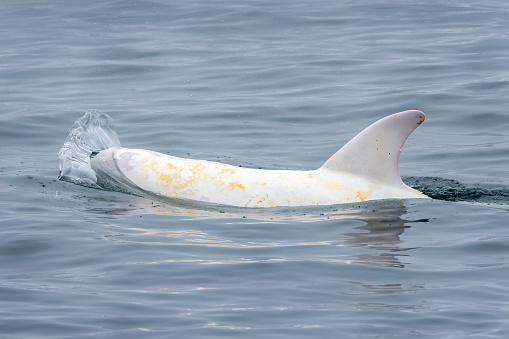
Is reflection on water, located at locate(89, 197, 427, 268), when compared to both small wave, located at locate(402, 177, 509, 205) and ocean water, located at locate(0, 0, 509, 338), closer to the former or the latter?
ocean water, located at locate(0, 0, 509, 338)

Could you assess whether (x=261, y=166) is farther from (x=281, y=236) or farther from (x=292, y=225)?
(x=281, y=236)

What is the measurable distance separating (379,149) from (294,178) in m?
1.12

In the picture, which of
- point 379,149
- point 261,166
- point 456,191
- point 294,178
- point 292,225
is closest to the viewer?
point 292,225

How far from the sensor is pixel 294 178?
39.0 feet

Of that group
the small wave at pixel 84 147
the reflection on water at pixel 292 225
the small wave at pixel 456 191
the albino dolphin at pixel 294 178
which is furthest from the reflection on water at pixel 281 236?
the small wave at pixel 84 147

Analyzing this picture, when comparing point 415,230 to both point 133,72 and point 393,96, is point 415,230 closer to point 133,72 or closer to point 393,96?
point 393,96

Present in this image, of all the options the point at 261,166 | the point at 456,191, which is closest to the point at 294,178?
the point at 456,191

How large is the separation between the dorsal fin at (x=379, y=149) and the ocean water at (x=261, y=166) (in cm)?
38

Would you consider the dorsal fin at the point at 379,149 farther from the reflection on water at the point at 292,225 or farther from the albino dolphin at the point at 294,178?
the reflection on water at the point at 292,225

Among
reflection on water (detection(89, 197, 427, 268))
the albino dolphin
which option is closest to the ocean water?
reflection on water (detection(89, 197, 427, 268))

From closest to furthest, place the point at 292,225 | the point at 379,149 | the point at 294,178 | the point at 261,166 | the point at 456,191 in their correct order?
the point at 292,225, the point at 379,149, the point at 294,178, the point at 456,191, the point at 261,166

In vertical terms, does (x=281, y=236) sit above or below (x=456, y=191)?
below

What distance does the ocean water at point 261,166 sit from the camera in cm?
841

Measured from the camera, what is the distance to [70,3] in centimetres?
3578
